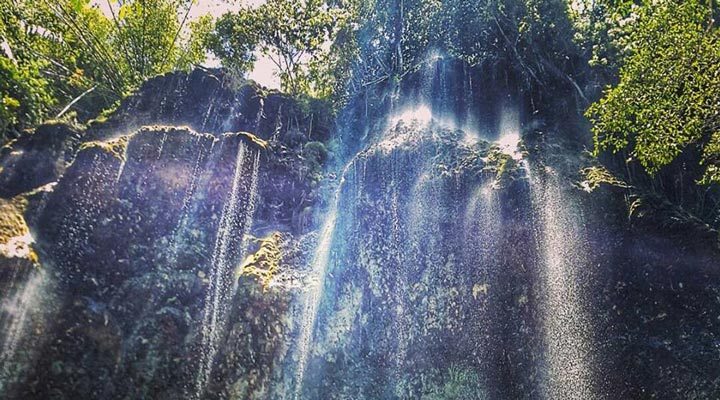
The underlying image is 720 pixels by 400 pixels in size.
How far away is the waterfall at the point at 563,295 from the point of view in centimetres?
812

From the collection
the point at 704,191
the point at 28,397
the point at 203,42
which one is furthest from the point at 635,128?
the point at 203,42

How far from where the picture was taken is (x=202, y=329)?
9.83 metres

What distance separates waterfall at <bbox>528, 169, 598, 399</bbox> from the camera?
812cm

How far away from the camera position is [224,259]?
1093 centimetres

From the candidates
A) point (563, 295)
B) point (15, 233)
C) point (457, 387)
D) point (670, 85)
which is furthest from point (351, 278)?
point (670, 85)

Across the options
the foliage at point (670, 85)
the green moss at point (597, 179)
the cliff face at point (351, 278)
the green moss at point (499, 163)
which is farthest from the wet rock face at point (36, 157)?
the foliage at point (670, 85)

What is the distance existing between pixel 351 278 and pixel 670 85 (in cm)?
716

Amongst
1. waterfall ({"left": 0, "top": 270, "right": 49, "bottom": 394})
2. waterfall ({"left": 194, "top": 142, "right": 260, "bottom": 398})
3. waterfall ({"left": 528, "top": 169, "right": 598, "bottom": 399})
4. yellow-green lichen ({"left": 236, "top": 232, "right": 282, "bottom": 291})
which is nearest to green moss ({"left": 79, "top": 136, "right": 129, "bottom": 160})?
waterfall ({"left": 194, "top": 142, "right": 260, "bottom": 398})

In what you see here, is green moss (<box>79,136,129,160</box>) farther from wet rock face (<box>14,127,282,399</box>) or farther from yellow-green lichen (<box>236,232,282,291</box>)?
yellow-green lichen (<box>236,232,282,291</box>)

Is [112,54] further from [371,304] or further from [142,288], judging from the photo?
[371,304]

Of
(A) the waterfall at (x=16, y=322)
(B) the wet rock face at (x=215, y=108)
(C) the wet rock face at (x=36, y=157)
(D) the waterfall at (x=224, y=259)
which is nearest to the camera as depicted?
(A) the waterfall at (x=16, y=322)

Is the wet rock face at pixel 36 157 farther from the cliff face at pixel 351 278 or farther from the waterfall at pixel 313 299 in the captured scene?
the waterfall at pixel 313 299

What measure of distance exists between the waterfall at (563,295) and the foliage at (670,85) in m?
1.72

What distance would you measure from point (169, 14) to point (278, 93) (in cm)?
930
